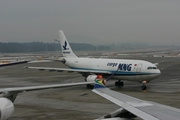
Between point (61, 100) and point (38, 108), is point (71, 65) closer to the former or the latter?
point (61, 100)

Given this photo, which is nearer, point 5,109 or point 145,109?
point 145,109

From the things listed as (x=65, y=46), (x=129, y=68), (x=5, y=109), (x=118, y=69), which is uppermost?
(x=65, y=46)

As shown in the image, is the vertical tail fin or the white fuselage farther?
→ the vertical tail fin

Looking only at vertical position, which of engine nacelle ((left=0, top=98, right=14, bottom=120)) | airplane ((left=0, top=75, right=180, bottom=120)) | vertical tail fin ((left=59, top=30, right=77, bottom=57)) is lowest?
engine nacelle ((left=0, top=98, right=14, bottom=120))

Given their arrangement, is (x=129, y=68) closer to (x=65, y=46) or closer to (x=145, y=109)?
(x=65, y=46)

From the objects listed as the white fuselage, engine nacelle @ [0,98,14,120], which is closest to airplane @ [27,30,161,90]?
the white fuselage

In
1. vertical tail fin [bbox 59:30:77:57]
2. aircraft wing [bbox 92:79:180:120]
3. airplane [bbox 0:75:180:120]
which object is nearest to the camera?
aircraft wing [bbox 92:79:180:120]

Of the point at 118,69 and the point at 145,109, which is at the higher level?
the point at 118,69

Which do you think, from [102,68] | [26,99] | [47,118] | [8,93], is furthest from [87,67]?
[8,93]

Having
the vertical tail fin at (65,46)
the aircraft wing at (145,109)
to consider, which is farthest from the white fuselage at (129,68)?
the aircraft wing at (145,109)

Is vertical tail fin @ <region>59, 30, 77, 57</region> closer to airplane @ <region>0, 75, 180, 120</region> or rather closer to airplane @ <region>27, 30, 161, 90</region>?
airplane @ <region>27, 30, 161, 90</region>

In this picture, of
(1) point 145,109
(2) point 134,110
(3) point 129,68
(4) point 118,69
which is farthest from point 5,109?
(4) point 118,69

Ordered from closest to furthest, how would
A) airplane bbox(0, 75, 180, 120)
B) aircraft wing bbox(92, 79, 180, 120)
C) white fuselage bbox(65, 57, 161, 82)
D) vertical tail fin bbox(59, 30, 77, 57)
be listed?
1. aircraft wing bbox(92, 79, 180, 120)
2. airplane bbox(0, 75, 180, 120)
3. white fuselage bbox(65, 57, 161, 82)
4. vertical tail fin bbox(59, 30, 77, 57)

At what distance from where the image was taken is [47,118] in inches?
687
